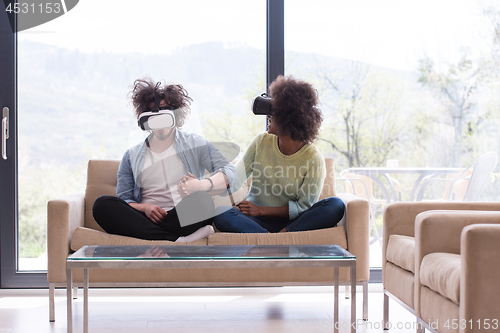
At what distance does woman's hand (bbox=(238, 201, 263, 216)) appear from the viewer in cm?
220

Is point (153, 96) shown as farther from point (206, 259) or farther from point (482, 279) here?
point (482, 279)

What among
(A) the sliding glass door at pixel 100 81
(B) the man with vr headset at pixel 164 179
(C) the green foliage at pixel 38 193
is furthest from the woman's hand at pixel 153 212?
(C) the green foliage at pixel 38 193

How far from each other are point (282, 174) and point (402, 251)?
0.72 metres

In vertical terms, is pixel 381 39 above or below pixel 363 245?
above

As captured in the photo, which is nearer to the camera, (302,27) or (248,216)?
(248,216)

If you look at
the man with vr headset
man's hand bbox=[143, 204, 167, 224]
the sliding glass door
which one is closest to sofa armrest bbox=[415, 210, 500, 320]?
the man with vr headset

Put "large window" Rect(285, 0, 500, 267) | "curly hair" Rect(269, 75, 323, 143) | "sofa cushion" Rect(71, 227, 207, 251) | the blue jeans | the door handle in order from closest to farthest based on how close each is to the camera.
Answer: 1. "sofa cushion" Rect(71, 227, 207, 251)
2. the blue jeans
3. "curly hair" Rect(269, 75, 323, 143)
4. the door handle
5. "large window" Rect(285, 0, 500, 267)

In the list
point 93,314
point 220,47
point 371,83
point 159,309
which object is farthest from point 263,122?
point 93,314

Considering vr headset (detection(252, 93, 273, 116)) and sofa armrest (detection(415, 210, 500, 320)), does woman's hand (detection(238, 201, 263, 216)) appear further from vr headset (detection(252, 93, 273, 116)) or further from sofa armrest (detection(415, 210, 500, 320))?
sofa armrest (detection(415, 210, 500, 320))

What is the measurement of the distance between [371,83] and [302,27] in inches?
23.0

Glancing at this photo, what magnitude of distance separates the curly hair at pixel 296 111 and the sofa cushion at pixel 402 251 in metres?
0.67

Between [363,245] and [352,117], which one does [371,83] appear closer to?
[352,117]

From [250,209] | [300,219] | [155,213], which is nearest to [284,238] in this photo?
[300,219]

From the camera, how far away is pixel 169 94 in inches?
86.8
